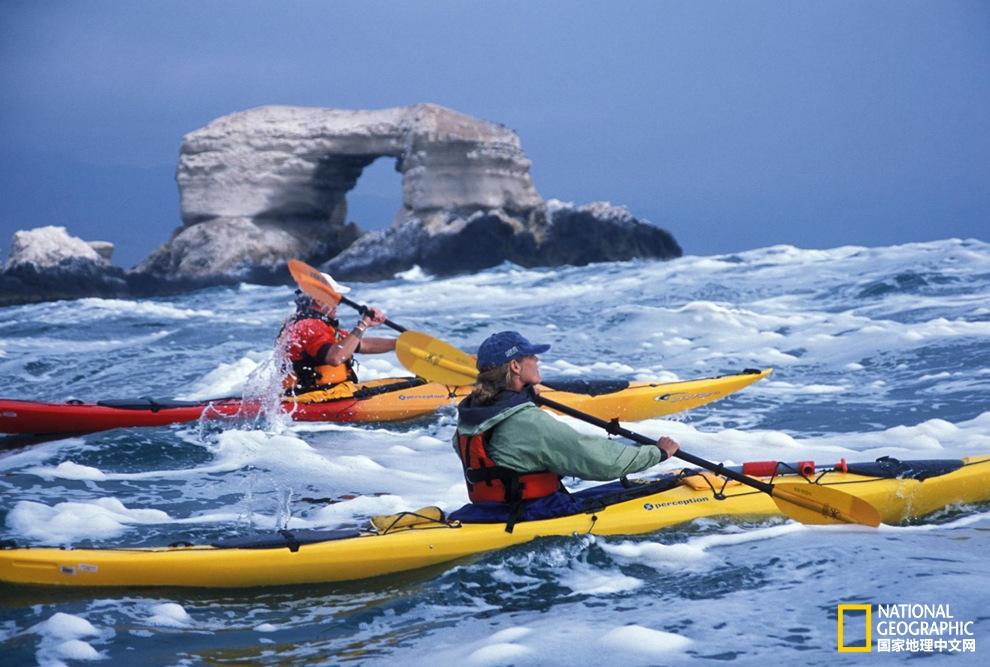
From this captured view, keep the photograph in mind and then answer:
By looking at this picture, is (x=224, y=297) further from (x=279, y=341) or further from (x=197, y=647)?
(x=197, y=647)

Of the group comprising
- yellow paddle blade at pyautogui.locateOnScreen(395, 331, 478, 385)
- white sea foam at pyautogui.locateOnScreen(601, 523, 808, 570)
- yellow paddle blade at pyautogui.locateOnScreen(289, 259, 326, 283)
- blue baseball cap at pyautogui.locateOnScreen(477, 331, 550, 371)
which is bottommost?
white sea foam at pyautogui.locateOnScreen(601, 523, 808, 570)

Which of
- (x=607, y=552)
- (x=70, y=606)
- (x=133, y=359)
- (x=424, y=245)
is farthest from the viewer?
(x=424, y=245)

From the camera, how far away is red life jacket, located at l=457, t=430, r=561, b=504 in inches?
133

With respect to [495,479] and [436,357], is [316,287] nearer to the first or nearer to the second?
[436,357]

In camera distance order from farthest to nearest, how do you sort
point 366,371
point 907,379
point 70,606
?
point 366,371 < point 907,379 < point 70,606

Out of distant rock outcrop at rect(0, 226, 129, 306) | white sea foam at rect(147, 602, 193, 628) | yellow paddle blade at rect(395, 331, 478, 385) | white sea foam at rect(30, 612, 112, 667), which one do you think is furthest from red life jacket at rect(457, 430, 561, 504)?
distant rock outcrop at rect(0, 226, 129, 306)

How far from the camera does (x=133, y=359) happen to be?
11281 millimetres

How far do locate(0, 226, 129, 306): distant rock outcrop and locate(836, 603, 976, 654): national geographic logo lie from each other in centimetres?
2303

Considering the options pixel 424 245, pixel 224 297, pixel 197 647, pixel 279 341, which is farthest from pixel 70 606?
pixel 424 245

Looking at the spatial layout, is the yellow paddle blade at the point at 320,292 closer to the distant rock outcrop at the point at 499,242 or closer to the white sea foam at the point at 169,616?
the white sea foam at the point at 169,616

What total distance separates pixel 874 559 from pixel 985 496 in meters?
0.99

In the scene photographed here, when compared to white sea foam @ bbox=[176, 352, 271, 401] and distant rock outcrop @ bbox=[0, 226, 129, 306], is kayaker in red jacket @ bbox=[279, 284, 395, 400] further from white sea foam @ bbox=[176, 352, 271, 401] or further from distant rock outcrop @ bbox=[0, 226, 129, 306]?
distant rock outcrop @ bbox=[0, 226, 129, 306]

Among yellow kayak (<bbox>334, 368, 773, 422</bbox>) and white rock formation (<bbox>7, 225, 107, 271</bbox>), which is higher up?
white rock formation (<bbox>7, 225, 107, 271</bbox>)

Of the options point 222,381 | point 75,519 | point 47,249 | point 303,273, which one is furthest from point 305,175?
point 75,519
